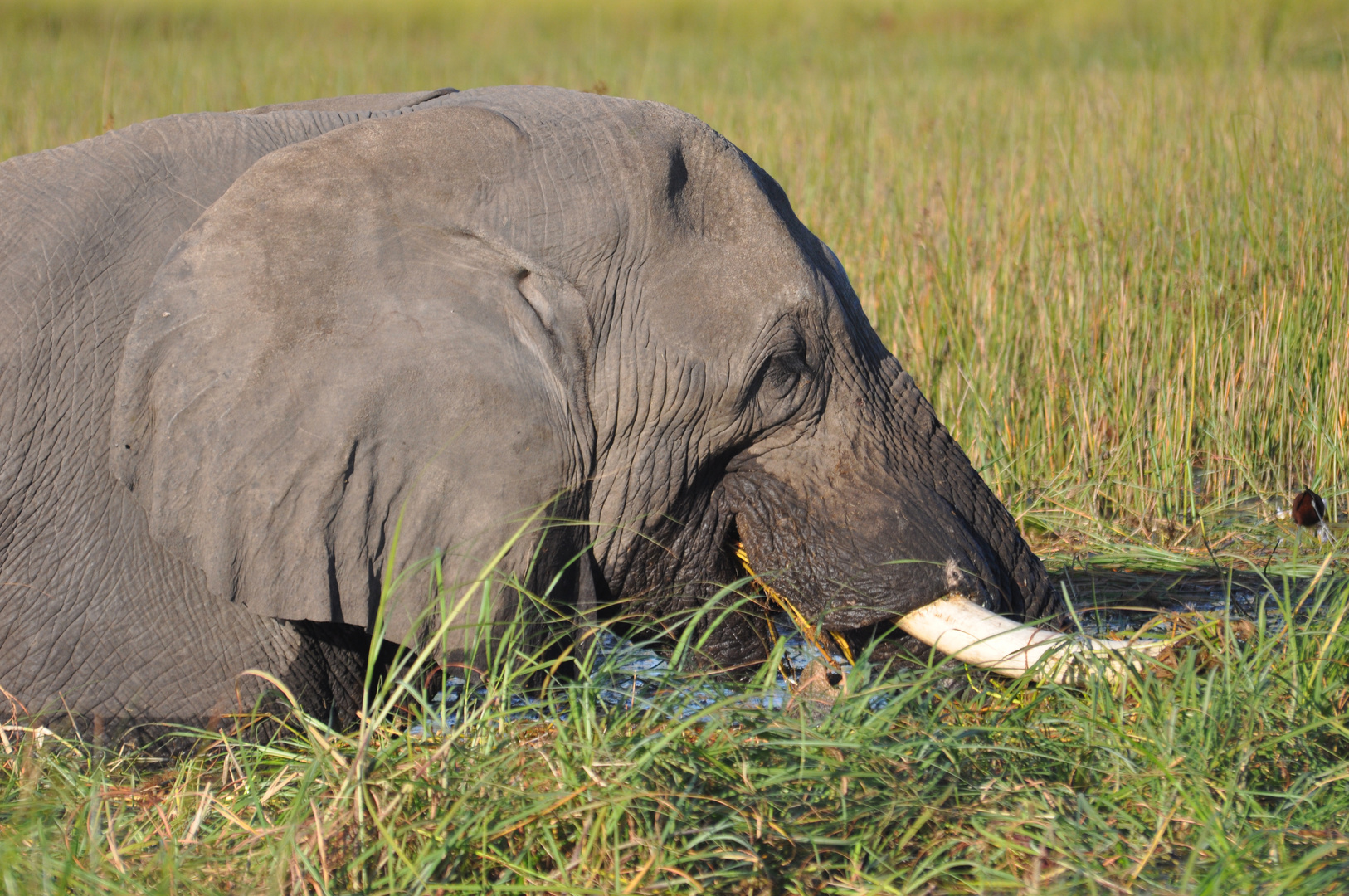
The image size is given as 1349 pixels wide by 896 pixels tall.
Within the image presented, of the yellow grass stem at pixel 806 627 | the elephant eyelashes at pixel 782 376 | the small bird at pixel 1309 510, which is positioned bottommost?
the small bird at pixel 1309 510

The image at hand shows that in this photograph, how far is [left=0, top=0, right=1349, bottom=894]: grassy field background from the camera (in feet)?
5.95

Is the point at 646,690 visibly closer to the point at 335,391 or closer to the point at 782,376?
the point at 782,376

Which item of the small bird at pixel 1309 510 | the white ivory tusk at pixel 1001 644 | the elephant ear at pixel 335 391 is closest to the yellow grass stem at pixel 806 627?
the white ivory tusk at pixel 1001 644

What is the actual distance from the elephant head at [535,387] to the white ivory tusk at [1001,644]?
0.05 m

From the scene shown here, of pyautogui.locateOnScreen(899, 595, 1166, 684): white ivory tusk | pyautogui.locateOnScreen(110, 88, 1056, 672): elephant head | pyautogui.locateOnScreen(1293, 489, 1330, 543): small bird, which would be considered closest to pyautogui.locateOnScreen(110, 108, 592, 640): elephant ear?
pyautogui.locateOnScreen(110, 88, 1056, 672): elephant head

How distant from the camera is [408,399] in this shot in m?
2.20

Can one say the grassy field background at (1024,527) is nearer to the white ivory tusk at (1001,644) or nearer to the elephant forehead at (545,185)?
the white ivory tusk at (1001,644)

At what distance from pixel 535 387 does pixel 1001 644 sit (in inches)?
38.3

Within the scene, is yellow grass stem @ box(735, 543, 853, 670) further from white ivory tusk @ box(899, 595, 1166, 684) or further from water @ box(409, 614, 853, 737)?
white ivory tusk @ box(899, 595, 1166, 684)

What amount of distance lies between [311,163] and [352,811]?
45.7 inches

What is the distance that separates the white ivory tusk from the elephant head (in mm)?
48

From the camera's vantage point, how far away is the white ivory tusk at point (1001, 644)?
232cm

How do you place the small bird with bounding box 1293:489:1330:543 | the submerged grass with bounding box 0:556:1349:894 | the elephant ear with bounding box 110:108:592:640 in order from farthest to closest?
the small bird with bounding box 1293:489:1330:543, the elephant ear with bounding box 110:108:592:640, the submerged grass with bounding box 0:556:1349:894

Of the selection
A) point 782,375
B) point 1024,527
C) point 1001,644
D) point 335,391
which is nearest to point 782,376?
point 782,375
